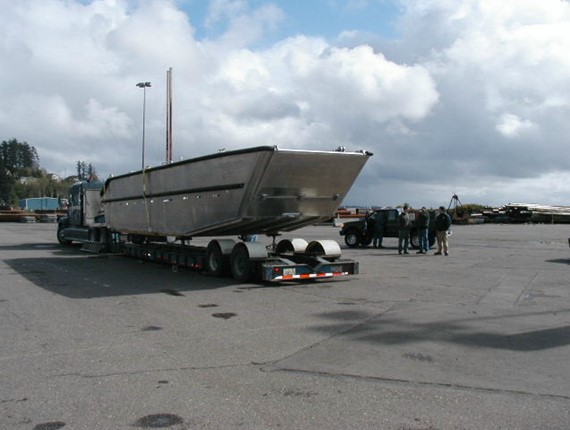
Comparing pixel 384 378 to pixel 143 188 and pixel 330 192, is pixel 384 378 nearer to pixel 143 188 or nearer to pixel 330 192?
pixel 330 192

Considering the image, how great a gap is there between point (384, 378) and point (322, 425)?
1.40 meters

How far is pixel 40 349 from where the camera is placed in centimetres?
695

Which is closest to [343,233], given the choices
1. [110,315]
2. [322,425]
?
[110,315]

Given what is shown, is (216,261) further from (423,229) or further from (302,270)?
(423,229)

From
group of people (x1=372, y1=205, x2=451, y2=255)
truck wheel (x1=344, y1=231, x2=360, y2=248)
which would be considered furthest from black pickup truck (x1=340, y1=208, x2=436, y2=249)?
group of people (x1=372, y1=205, x2=451, y2=255)

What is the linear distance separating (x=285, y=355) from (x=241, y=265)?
6.36 metres

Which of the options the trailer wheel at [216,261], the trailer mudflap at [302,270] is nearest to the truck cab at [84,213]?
the trailer wheel at [216,261]

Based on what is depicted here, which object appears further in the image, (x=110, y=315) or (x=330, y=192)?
(x=330, y=192)

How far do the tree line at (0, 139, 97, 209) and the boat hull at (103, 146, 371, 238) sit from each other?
399 feet

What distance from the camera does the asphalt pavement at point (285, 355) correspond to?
4.82 m

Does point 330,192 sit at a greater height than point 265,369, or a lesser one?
greater

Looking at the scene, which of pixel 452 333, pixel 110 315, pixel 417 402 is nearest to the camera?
pixel 417 402

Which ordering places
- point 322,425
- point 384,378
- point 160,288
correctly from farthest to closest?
point 160,288 < point 384,378 < point 322,425

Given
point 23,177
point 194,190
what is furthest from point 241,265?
point 23,177
